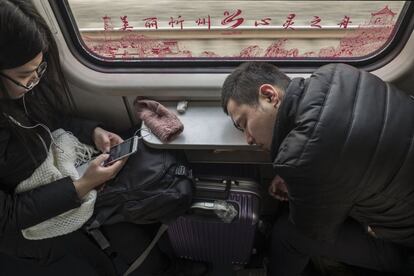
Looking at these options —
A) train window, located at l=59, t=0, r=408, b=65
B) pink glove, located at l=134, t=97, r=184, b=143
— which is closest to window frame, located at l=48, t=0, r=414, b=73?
train window, located at l=59, t=0, r=408, b=65

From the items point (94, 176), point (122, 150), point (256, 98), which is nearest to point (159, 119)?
point (122, 150)

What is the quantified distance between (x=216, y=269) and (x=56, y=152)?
90 cm

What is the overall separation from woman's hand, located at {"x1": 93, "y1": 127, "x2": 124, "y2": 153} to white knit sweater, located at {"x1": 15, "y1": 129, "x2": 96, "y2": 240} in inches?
4.6

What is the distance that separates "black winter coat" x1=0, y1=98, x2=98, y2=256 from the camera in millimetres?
1177

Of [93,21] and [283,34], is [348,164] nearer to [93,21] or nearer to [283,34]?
[283,34]

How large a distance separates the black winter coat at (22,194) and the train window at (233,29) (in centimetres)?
48

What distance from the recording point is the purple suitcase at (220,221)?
A: 1.38m

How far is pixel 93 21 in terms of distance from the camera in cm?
139

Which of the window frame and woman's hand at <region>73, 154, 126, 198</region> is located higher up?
the window frame

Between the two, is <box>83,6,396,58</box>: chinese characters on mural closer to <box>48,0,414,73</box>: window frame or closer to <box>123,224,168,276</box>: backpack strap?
<box>48,0,414,73</box>: window frame

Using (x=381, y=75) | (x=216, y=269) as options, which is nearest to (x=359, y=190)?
(x=381, y=75)

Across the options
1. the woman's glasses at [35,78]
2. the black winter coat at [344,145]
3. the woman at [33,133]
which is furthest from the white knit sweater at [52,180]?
the black winter coat at [344,145]

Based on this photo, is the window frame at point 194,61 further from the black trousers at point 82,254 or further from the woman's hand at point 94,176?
the black trousers at point 82,254

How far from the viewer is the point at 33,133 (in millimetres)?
1252
